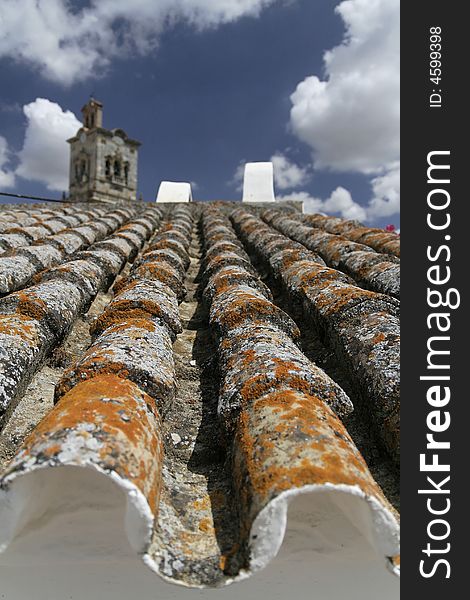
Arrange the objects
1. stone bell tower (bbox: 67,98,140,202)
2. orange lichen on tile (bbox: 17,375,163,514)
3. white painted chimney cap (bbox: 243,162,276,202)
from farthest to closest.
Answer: stone bell tower (bbox: 67,98,140,202) < white painted chimney cap (bbox: 243,162,276,202) < orange lichen on tile (bbox: 17,375,163,514)

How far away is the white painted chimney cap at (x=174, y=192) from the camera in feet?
45.1

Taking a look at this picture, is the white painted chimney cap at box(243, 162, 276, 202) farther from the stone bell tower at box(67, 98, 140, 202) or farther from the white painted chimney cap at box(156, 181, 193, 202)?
the stone bell tower at box(67, 98, 140, 202)

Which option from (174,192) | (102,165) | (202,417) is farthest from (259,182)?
(102,165)

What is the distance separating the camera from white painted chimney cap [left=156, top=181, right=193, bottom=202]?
13734 mm

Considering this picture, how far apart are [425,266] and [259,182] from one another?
1257 centimetres

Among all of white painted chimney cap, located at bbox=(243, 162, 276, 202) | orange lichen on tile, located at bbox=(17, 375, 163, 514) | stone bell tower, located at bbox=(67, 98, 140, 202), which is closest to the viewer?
orange lichen on tile, located at bbox=(17, 375, 163, 514)

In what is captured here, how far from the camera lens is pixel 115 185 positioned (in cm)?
3186

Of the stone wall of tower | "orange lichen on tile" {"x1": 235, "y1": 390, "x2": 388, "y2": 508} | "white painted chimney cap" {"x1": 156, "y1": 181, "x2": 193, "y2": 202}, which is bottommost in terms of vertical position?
"orange lichen on tile" {"x1": 235, "y1": 390, "x2": 388, "y2": 508}

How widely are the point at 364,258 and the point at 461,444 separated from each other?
2835mm

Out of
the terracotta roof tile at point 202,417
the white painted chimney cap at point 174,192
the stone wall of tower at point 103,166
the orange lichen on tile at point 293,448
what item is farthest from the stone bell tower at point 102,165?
the orange lichen on tile at point 293,448

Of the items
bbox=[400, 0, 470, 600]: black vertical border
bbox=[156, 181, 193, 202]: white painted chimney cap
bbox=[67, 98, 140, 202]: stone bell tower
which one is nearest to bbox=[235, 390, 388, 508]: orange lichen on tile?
bbox=[400, 0, 470, 600]: black vertical border

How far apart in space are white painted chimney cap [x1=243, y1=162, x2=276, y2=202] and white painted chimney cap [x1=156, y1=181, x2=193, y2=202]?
1.85m

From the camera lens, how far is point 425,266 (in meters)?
1.55

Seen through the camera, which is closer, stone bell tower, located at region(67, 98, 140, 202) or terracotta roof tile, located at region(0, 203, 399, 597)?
terracotta roof tile, located at region(0, 203, 399, 597)
